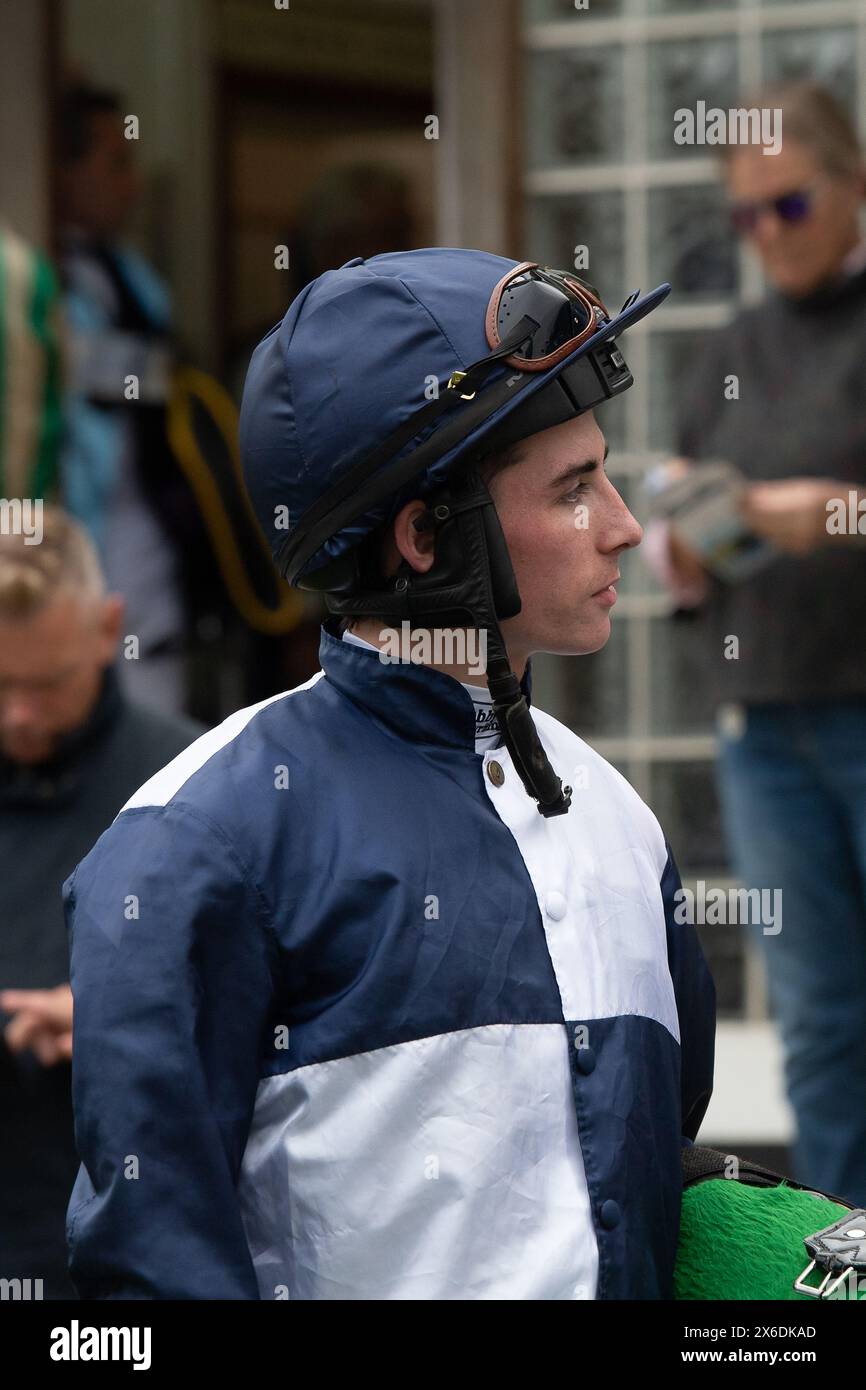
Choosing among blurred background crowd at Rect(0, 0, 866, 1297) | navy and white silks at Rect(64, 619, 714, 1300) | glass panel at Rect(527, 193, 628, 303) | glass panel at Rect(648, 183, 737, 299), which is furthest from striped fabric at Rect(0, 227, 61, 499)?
navy and white silks at Rect(64, 619, 714, 1300)

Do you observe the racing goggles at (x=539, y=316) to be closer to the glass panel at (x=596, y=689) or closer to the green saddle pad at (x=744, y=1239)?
the green saddle pad at (x=744, y=1239)

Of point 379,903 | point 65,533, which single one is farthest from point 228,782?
point 65,533

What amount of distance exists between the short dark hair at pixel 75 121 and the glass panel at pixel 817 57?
1819 millimetres

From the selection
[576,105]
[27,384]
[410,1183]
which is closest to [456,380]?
[410,1183]

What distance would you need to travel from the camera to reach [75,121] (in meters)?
5.52

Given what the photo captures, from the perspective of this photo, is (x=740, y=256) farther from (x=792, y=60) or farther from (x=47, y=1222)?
(x=47, y=1222)

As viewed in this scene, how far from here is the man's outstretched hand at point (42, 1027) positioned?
281 cm

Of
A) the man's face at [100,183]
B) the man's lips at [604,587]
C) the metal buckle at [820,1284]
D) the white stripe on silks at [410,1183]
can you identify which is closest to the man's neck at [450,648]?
the man's lips at [604,587]

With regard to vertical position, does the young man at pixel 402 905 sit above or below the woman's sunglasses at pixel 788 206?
below

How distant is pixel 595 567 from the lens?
6.18 ft

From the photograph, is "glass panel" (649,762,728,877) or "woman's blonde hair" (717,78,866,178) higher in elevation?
"woman's blonde hair" (717,78,866,178)

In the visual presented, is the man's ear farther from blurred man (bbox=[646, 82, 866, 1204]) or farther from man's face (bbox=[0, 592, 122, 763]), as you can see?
blurred man (bbox=[646, 82, 866, 1204])

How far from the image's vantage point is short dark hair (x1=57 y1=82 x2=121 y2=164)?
550cm

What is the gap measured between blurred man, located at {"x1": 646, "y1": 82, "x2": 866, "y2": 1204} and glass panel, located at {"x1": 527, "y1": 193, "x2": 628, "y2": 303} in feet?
4.41
